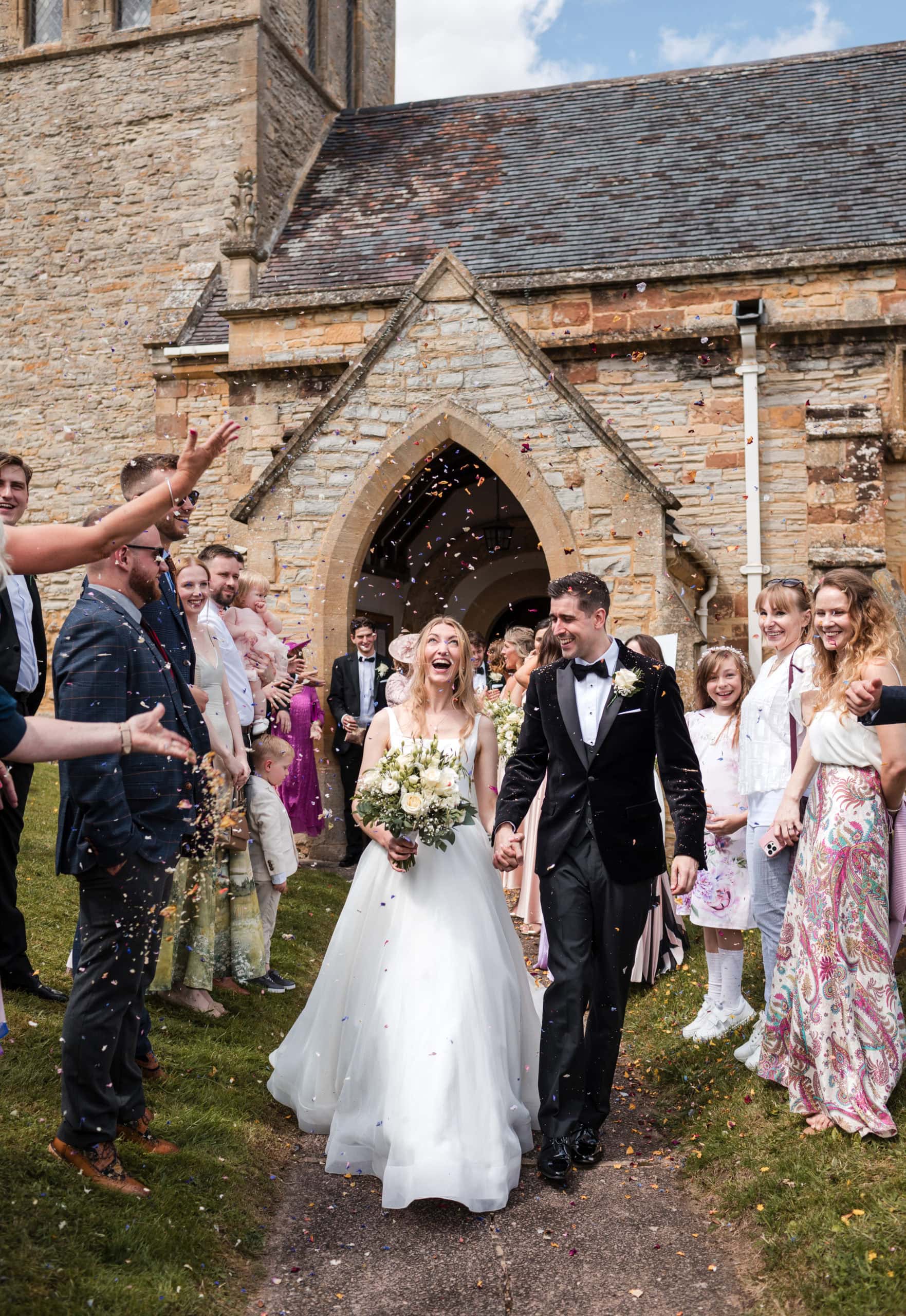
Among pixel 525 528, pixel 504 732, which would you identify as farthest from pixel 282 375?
pixel 504 732

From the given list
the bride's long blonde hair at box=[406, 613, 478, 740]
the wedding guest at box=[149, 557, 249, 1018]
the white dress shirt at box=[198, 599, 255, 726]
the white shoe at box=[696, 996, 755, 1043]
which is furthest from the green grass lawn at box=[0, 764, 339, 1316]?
the white shoe at box=[696, 996, 755, 1043]

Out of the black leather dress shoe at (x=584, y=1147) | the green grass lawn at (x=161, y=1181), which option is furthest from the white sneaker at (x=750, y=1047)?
the green grass lawn at (x=161, y=1181)

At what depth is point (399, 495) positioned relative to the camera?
410 inches

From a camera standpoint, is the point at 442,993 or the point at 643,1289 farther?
the point at 442,993

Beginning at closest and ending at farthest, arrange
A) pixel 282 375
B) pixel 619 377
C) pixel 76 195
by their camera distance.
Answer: pixel 619 377 → pixel 282 375 → pixel 76 195

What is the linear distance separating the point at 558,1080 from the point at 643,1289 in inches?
34.1

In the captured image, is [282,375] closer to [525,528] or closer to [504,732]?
[525,528]

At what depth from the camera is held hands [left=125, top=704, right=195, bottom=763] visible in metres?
2.62

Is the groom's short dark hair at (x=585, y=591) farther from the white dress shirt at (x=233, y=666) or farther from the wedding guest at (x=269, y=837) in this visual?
the wedding guest at (x=269, y=837)

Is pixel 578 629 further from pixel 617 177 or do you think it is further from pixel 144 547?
pixel 617 177

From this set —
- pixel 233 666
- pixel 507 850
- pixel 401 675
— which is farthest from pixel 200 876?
pixel 507 850

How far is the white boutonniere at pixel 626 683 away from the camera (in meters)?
4.25

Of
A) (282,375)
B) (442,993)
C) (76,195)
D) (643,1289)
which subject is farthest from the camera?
(76,195)

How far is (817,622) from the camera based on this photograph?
4270mm
